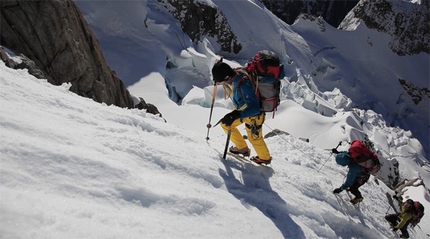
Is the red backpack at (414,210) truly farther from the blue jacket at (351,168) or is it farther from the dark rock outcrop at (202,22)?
the dark rock outcrop at (202,22)

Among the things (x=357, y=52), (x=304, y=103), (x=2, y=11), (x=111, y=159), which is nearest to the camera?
(x=111, y=159)

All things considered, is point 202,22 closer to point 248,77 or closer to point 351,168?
point 351,168

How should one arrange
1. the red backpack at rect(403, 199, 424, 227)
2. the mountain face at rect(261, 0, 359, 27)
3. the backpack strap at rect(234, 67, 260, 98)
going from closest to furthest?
the backpack strap at rect(234, 67, 260, 98)
the red backpack at rect(403, 199, 424, 227)
the mountain face at rect(261, 0, 359, 27)

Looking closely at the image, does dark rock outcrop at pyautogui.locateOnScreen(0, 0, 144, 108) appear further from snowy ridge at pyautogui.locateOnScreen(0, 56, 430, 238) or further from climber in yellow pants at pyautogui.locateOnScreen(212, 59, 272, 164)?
climber in yellow pants at pyautogui.locateOnScreen(212, 59, 272, 164)

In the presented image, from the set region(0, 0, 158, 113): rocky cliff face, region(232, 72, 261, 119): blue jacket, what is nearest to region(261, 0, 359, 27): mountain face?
region(0, 0, 158, 113): rocky cliff face

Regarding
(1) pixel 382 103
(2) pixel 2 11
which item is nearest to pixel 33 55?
(2) pixel 2 11

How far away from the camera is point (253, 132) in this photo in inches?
176

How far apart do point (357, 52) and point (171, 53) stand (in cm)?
2947

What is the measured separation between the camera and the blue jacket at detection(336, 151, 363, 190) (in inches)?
208

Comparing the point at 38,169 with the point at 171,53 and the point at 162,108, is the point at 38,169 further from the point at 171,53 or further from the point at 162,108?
the point at 171,53

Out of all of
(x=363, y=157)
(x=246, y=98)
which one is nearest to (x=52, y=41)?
(x=246, y=98)

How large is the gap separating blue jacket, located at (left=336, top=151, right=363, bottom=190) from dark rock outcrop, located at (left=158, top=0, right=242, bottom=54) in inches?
886

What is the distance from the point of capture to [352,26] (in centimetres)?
4541

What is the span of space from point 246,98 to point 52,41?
8115 millimetres
